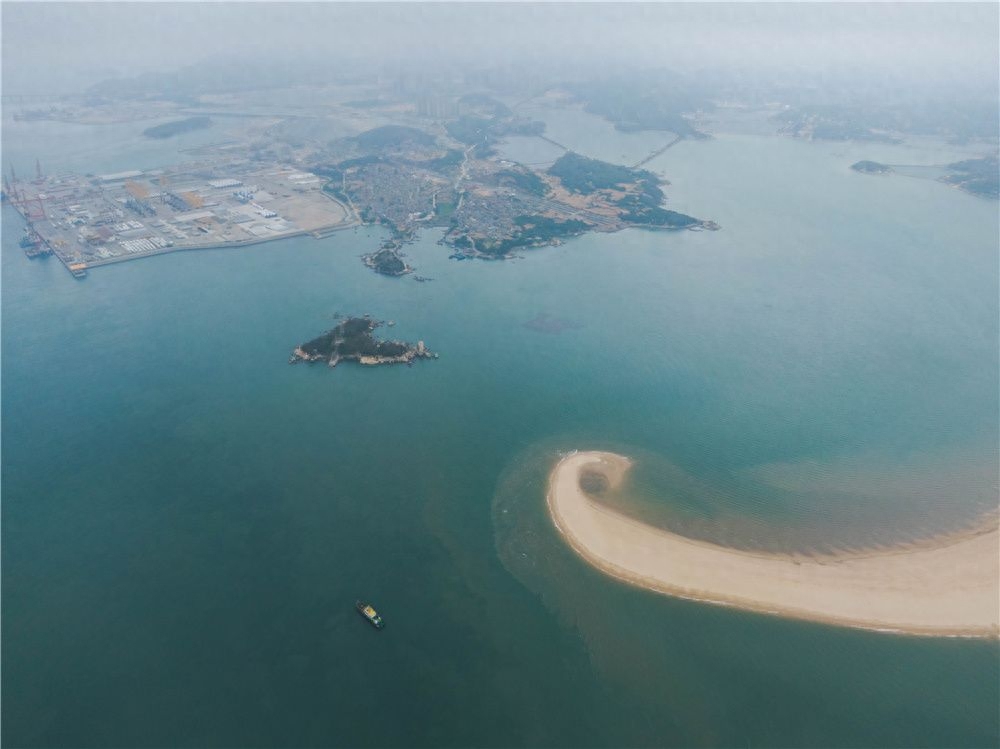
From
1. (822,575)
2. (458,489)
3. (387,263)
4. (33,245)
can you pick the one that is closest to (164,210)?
(33,245)

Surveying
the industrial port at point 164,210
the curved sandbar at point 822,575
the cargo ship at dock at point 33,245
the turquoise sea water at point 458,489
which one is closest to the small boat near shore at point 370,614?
the turquoise sea water at point 458,489

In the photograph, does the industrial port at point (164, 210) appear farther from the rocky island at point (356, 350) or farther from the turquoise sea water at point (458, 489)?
the rocky island at point (356, 350)

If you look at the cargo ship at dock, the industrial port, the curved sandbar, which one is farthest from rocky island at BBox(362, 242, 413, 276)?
the curved sandbar

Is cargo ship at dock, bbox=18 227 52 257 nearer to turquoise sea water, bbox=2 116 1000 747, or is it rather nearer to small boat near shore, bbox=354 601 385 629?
turquoise sea water, bbox=2 116 1000 747

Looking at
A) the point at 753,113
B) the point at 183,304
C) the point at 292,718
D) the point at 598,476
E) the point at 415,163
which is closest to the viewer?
the point at 292,718

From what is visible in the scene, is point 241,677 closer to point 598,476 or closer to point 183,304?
point 598,476

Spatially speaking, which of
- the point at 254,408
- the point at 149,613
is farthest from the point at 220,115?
the point at 149,613
